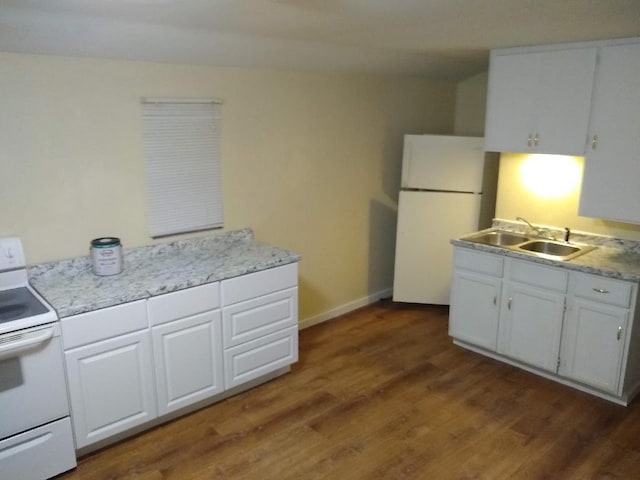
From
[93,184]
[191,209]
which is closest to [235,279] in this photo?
[191,209]

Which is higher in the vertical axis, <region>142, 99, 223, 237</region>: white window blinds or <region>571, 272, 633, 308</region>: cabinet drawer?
<region>142, 99, 223, 237</region>: white window blinds

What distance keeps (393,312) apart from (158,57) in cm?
288

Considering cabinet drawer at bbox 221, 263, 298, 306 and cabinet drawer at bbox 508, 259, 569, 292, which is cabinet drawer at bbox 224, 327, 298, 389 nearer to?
cabinet drawer at bbox 221, 263, 298, 306

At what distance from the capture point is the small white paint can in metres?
2.83

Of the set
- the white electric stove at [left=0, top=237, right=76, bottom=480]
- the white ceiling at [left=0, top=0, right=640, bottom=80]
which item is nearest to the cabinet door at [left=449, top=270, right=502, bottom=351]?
the white ceiling at [left=0, top=0, right=640, bottom=80]

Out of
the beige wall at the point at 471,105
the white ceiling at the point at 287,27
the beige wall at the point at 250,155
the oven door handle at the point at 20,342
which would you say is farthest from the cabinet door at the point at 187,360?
the beige wall at the point at 471,105

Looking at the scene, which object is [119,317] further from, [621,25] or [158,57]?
[621,25]

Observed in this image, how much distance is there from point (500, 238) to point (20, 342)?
3212 millimetres

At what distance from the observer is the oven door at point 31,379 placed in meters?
2.22

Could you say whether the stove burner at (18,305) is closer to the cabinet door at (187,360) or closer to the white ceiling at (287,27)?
the cabinet door at (187,360)

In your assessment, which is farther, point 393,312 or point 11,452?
point 393,312

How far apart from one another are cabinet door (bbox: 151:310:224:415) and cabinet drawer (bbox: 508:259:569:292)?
1989 mm

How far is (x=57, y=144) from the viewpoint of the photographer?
278 cm

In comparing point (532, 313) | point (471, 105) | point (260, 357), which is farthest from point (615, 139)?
point (260, 357)
